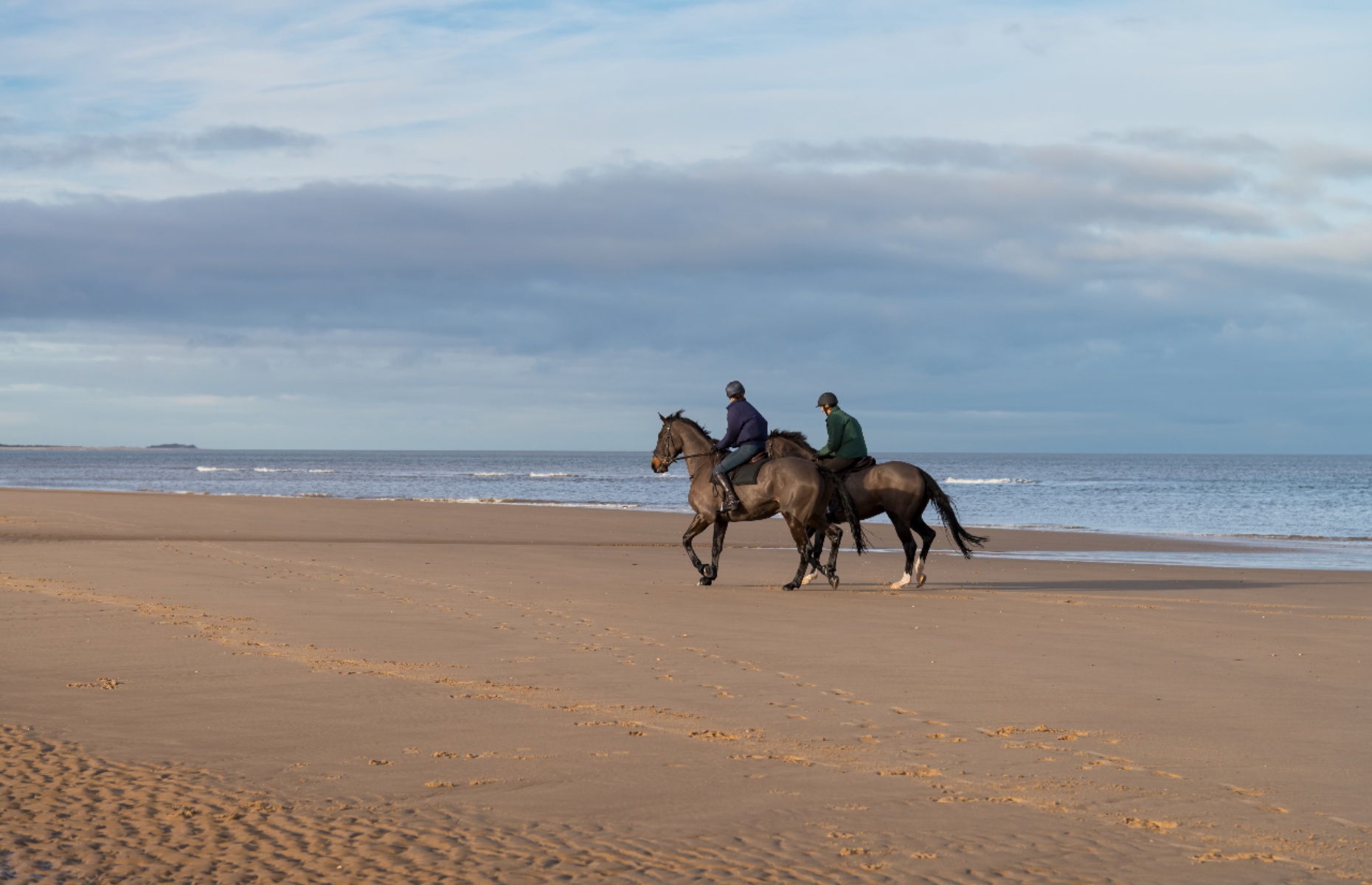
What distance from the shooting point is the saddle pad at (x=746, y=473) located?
15.8 meters

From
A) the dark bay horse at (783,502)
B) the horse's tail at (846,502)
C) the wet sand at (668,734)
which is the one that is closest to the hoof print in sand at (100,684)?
the wet sand at (668,734)

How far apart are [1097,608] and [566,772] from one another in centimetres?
919

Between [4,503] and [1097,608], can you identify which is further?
[4,503]

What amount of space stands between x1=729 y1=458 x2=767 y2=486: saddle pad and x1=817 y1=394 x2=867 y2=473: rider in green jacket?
87 cm

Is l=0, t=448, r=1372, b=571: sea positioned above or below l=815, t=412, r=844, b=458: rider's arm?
below

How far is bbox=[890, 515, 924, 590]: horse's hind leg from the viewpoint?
52.1 ft

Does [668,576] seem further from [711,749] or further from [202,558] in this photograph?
[711,749]

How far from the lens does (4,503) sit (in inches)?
1330

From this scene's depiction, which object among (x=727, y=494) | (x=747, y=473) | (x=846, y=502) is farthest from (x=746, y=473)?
(x=846, y=502)

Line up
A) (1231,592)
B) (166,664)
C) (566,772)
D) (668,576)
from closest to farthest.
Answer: (566,772), (166,664), (1231,592), (668,576)

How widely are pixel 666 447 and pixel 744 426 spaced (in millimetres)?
1383

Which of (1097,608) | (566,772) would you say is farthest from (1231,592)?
(566,772)

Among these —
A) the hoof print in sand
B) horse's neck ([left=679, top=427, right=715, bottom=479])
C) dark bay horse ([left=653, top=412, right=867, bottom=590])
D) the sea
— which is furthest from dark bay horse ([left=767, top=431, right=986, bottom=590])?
the hoof print in sand

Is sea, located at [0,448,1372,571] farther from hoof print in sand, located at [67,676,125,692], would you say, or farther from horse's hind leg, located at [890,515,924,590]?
hoof print in sand, located at [67,676,125,692]
